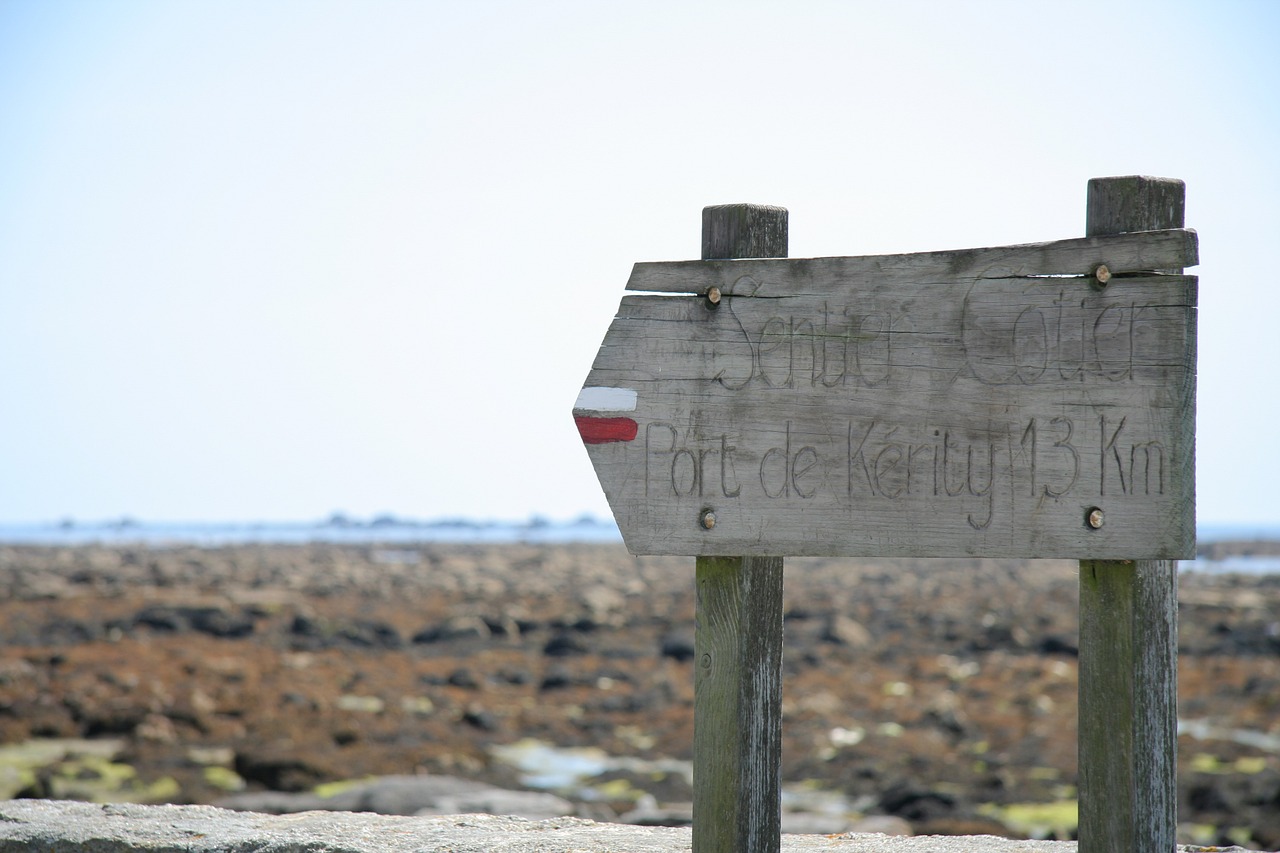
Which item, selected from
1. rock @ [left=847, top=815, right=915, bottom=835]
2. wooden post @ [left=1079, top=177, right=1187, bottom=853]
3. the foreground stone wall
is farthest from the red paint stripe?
rock @ [left=847, top=815, right=915, bottom=835]

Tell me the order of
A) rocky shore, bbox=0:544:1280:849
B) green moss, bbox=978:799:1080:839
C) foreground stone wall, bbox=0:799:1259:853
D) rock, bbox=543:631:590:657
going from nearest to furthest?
foreground stone wall, bbox=0:799:1259:853, green moss, bbox=978:799:1080:839, rocky shore, bbox=0:544:1280:849, rock, bbox=543:631:590:657

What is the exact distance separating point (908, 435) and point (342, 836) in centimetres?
211

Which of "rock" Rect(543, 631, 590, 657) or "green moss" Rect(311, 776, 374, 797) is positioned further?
"rock" Rect(543, 631, 590, 657)

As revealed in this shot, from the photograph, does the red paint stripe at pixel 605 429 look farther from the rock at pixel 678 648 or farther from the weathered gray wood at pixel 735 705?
the rock at pixel 678 648

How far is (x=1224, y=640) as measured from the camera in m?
20.3

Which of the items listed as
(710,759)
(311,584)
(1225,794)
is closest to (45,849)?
(710,759)

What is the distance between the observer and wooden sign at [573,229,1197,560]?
2396mm

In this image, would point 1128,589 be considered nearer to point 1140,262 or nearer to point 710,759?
point 1140,262

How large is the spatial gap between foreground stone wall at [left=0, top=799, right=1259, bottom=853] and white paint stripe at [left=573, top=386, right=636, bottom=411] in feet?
4.82

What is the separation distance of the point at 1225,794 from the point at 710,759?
8763mm

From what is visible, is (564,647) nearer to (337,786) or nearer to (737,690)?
(337,786)

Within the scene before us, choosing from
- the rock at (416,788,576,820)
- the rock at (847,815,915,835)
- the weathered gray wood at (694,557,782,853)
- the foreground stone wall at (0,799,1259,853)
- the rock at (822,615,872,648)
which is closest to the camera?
the weathered gray wood at (694,557,782,853)

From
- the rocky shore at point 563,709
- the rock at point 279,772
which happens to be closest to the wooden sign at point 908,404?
the rocky shore at point 563,709

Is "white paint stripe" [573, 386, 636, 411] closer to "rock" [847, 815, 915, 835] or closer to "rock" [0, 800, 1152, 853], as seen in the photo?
"rock" [0, 800, 1152, 853]
